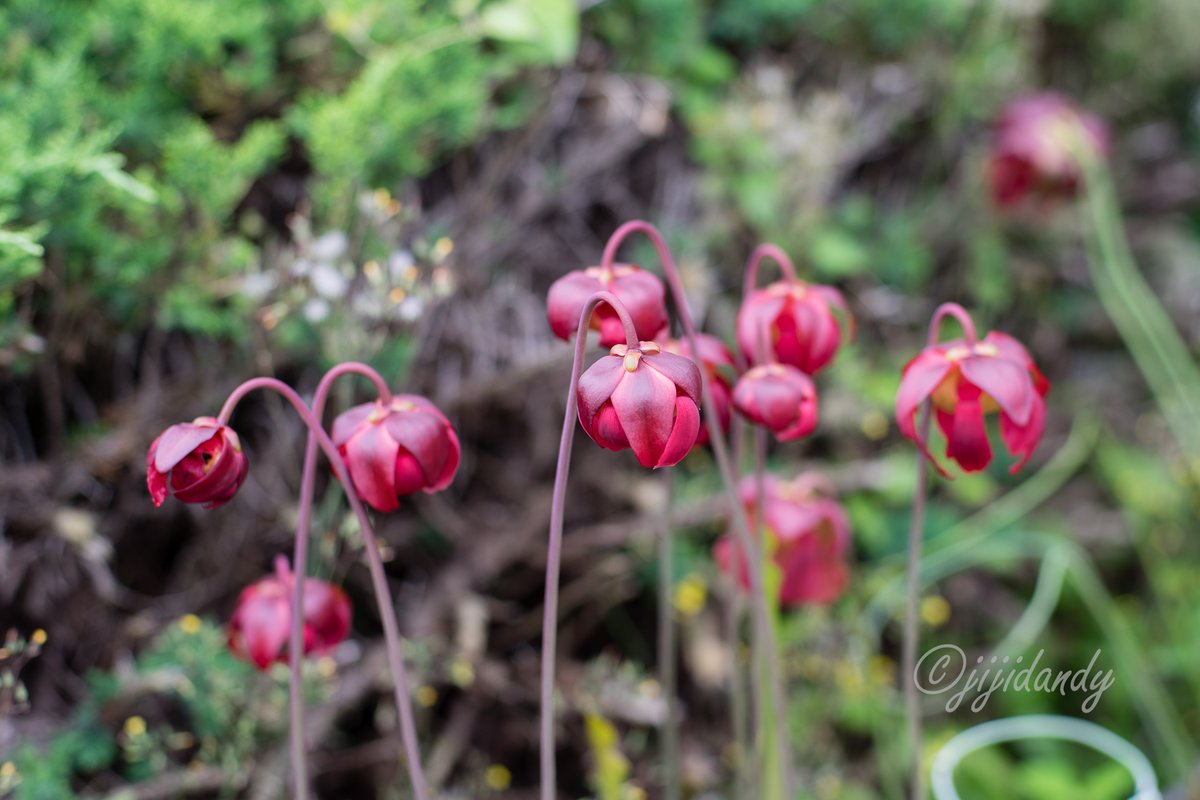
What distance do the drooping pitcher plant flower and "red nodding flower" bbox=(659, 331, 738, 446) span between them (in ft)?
0.52

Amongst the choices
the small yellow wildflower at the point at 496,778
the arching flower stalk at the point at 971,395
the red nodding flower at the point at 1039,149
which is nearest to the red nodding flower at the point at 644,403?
the arching flower stalk at the point at 971,395

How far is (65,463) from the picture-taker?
1.24 m

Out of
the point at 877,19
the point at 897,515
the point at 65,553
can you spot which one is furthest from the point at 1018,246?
the point at 65,553

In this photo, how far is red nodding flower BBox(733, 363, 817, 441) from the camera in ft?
2.64

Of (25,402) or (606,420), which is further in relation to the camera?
(25,402)

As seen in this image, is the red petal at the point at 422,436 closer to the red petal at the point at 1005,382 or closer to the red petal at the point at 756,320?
the red petal at the point at 756,320

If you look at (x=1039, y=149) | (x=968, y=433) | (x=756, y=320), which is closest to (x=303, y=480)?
(x=756, y=320)

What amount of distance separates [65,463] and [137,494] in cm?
12

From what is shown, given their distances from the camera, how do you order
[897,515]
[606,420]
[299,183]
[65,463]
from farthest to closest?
[897,515] → [299,183] → [65,463] → [606,420]

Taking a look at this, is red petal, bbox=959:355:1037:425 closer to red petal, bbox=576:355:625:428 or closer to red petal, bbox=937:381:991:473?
red petal, bbox=937:381:991:473

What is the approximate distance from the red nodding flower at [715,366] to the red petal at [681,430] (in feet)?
0.63

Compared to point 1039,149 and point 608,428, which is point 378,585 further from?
point 1039,149

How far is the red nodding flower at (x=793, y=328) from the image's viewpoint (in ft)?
2.81

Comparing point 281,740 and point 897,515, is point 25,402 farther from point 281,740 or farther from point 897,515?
point 897,515
